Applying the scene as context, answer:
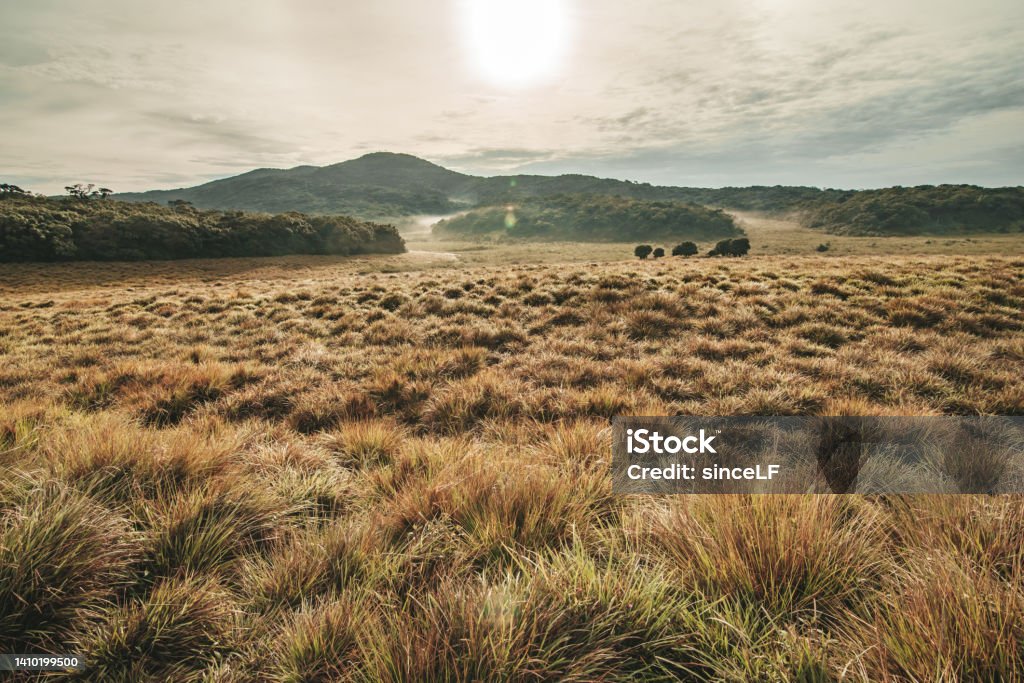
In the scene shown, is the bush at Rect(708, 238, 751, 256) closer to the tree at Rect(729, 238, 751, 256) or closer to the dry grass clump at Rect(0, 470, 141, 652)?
the tree at Rect(729, 238, 751, 256)

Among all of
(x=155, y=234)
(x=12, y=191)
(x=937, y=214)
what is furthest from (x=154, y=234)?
(x=937, y=214)

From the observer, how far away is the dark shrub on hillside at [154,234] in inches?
2926

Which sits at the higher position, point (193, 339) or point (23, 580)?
point (23, 580)

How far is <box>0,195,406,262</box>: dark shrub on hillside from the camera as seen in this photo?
2926 inches

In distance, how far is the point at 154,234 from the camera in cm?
8612

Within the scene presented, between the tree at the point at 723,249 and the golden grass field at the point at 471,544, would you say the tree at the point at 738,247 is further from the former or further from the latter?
the golden grass field at the point at 471,544

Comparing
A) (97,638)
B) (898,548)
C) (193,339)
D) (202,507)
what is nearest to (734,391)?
(898,548)

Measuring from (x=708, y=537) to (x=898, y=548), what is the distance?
101 centimetres

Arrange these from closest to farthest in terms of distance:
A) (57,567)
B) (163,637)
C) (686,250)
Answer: (163,637), (57,567), (686,250)

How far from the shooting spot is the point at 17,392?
5836mm

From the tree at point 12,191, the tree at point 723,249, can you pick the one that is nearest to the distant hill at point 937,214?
the tree at point 723,249

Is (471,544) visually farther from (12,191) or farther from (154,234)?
(12,191)

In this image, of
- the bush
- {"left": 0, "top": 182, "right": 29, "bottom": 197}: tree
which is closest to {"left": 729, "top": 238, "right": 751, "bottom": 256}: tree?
the bush

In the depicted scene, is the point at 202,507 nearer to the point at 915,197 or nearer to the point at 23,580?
the point at 23,580
